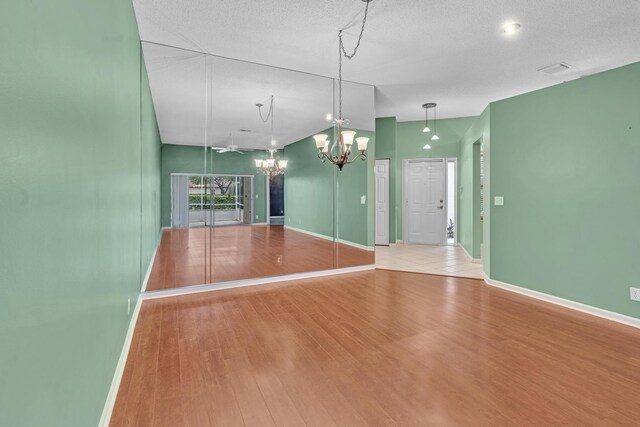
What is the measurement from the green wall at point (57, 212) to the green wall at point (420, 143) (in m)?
6.49

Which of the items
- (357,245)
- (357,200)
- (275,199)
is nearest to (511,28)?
(357,200)

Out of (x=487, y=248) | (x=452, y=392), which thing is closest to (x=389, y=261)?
(x=487, y=248)

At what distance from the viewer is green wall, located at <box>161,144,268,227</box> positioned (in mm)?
4297

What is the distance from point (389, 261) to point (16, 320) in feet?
18.5

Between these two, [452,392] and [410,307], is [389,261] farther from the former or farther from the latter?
[452,392]

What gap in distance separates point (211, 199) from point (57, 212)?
3.38m

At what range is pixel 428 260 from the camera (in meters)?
6.02

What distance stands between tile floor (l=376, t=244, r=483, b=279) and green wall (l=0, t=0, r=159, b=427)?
177 inches

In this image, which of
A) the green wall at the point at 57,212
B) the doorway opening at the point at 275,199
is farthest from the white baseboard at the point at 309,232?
the green wall at the point at 57,212

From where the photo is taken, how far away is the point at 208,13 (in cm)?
308

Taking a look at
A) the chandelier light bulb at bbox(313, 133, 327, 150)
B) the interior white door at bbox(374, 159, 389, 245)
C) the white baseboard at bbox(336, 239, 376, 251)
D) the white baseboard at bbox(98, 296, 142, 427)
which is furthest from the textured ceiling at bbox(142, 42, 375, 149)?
the white baseboard at bbox(98, 296, 142, 427)

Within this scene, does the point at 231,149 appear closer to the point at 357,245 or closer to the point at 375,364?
the point at 357,245

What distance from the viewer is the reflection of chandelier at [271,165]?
4.75m

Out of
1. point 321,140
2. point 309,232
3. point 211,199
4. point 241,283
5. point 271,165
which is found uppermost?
point 321,140
